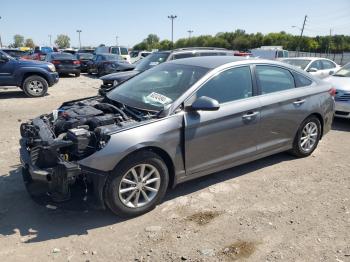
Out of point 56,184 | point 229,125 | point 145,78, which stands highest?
point 145,78

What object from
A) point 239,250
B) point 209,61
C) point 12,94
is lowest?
point 239,250

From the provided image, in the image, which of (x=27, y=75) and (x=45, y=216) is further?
(x=27, y=75)

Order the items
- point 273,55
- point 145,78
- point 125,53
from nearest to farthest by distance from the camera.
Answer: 1. point 145,78
2. point 125,53
3. point 273,55

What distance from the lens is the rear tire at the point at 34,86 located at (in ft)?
38.8

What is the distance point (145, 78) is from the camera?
5.04 metres


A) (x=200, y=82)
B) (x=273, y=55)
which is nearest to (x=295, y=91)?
(x=200, y=82)

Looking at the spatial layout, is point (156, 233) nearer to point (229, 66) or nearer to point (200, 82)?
point (200, 82)

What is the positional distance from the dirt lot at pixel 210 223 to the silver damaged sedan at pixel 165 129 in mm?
318

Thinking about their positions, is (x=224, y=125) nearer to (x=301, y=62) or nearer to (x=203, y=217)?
(x=203, y=217)

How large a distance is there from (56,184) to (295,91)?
12.0 feet

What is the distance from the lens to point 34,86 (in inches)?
473

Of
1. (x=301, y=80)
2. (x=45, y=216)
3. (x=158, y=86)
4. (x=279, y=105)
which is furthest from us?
(x=301, y=80)

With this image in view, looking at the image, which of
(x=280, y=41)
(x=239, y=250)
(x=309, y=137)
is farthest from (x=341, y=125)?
(x=280, y=41)

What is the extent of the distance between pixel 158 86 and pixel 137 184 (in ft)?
4.90
